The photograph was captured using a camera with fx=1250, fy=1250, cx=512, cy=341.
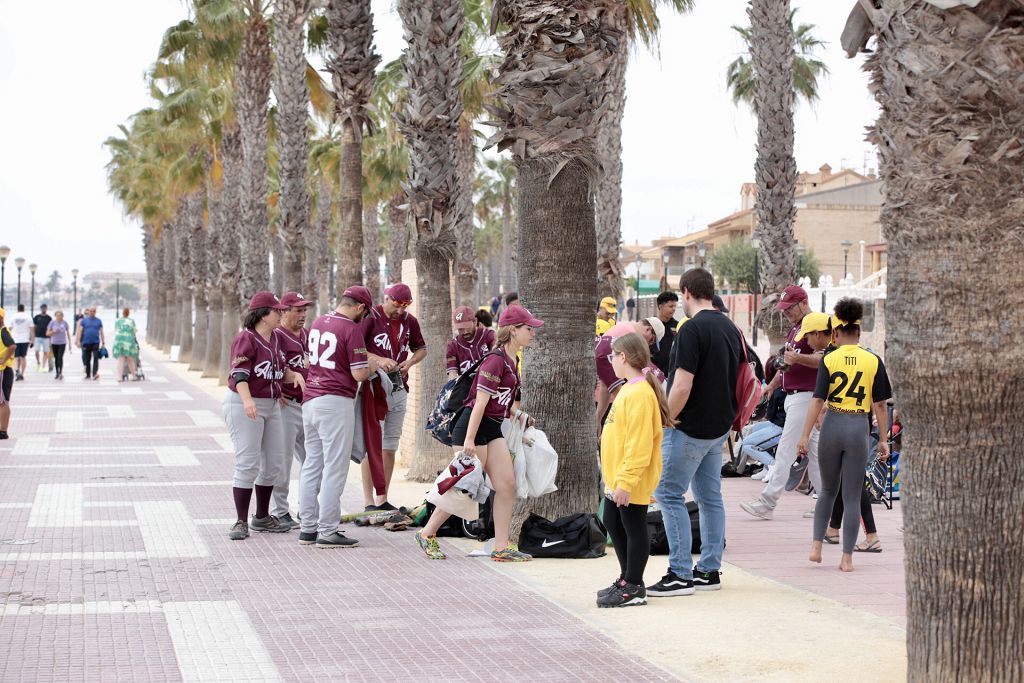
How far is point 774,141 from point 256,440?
1116 cm

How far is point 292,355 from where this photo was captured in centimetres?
1032

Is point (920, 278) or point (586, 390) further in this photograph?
point (586, 390)

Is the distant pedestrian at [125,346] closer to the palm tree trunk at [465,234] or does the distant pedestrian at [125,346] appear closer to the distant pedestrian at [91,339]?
the distant pedestrian at [91,339]

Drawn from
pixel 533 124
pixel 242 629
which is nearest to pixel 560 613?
pixel 242 629

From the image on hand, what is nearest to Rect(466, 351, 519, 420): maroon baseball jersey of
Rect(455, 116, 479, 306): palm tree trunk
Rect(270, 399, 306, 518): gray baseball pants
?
Rect(270, 399, 306, 518): gray baseball pants

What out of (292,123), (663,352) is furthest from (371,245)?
(663,352)

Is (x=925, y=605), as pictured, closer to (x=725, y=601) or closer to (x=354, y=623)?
(x=725, y=601)

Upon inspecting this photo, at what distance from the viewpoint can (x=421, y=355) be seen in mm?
11148

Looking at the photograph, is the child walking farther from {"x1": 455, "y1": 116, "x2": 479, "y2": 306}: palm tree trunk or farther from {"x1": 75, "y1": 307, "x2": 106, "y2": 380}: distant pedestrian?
{"x1": 75, "y1": 307, "x2": 106, "y2": 380}: distant pedestrian

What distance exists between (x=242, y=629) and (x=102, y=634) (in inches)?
29.5

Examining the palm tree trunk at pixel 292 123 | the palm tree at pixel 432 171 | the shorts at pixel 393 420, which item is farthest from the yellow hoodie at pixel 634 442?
the palm tree trunk at pixel 292 123

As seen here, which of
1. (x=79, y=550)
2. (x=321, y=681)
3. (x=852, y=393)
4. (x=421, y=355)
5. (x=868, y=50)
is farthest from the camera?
(x=421, y=355)

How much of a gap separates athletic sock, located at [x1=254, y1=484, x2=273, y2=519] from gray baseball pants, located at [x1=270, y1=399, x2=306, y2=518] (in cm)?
12

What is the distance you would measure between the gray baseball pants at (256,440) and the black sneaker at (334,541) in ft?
2.88
